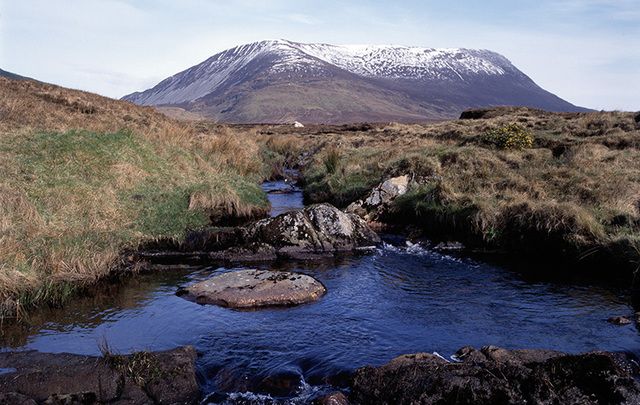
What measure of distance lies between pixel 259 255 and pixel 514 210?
7.39 m

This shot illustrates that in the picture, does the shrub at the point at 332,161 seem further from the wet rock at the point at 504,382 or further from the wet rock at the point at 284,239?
the wet rock at the point at 504,382

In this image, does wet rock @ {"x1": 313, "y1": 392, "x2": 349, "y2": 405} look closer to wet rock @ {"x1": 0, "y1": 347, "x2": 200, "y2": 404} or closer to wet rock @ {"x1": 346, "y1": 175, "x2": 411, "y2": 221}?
wet rock @ {"x1": 0, "y1": 347, "x2": 200, "y2": 404}

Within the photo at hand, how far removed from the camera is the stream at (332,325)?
8.24 metres

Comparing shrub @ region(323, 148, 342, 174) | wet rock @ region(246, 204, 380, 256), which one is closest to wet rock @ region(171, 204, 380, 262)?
wet rock @ region(246, 204, 380, 256)

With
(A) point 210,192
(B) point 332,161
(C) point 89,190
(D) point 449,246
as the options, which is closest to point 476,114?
(B) point 332,161

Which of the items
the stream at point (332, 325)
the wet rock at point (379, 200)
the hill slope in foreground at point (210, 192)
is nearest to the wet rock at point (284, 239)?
the hill slope in foreground at point (210, 192)

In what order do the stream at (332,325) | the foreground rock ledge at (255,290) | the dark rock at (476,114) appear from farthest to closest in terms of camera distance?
the dark rock at (476,114)
the foreground rock ledge at (255,290)
the stream at (332,325)

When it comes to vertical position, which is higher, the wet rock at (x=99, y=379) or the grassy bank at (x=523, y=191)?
the grassy bank at (x=523, y=191)

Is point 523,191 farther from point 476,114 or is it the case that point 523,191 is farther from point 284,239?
point 476,114

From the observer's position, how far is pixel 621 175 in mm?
17047

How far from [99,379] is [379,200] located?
534 inches

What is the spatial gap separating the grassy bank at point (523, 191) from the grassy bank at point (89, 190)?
16.8 ft

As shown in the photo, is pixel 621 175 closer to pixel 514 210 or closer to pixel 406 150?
pixel 514 210

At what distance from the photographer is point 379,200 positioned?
64.3 ft
